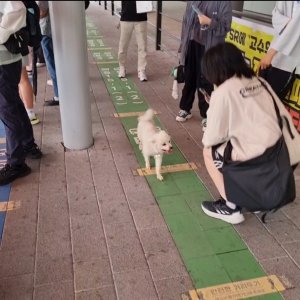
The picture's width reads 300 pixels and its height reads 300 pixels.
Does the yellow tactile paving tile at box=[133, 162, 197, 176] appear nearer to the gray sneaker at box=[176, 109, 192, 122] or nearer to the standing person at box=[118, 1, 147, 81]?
the gray sneaker at box=[176, 109, 192, 122]

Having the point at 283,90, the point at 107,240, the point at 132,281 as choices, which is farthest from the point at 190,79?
the point at 132,281

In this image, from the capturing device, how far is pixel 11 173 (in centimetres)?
306

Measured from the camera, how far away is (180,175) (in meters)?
3.21

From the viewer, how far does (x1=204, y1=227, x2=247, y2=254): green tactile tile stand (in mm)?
2357

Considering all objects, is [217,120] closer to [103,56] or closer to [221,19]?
[221,19]

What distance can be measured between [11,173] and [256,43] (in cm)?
309

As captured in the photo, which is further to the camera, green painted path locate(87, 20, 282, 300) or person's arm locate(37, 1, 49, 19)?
person's arm locate(37, 1, 49, 19)

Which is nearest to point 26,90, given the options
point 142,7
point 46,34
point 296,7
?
point 46,34

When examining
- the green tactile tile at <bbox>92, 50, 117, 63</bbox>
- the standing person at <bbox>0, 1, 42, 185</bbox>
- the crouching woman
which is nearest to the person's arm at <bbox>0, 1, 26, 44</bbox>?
the standing person at <bbox>0, 1, 42, 185</bbox>

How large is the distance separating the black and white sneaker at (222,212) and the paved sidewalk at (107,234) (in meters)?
0.07

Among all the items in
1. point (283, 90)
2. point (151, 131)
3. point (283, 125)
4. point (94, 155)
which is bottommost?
point (94, 155)

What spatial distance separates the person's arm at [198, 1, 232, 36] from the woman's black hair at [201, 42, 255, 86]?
139 centimetres

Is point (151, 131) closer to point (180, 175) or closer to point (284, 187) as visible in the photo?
point (180, 175)

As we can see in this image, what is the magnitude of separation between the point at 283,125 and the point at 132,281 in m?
Result: 1.34
